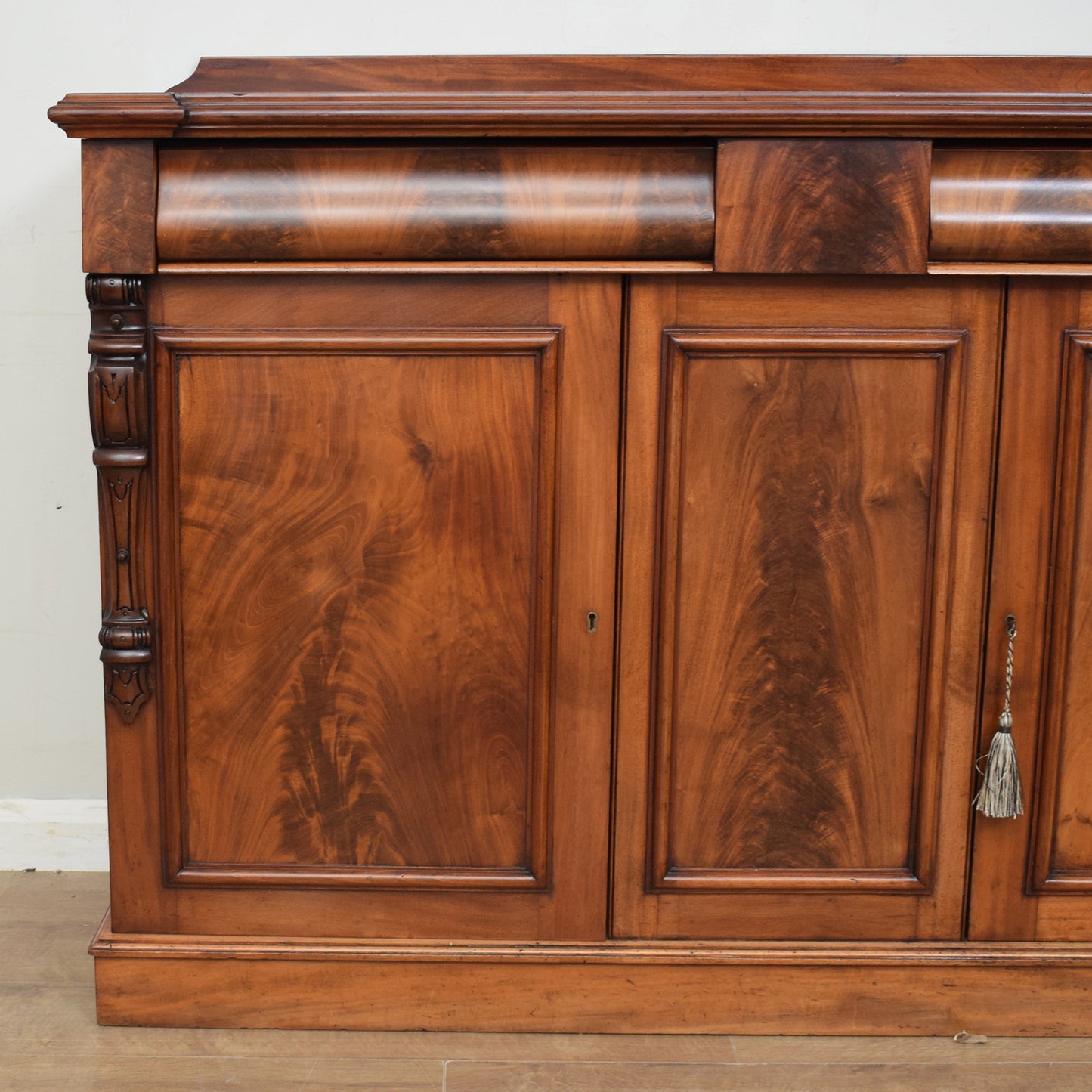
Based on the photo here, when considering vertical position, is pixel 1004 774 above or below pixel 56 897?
above

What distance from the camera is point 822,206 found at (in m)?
1.72

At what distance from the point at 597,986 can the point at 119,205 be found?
143 centimetres

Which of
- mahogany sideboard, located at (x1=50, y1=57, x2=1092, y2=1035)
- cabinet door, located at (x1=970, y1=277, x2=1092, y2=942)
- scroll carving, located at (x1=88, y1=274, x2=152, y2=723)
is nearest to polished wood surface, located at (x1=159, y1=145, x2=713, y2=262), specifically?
mahogany sideboard, located at (x1=50, y1=57, x2=1092, y2=1035)

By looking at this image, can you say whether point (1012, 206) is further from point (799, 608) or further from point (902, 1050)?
point (902, 1050)

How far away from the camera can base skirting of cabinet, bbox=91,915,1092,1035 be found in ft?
6.26

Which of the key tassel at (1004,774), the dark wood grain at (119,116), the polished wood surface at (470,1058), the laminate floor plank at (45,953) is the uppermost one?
the dark wood grain at (119,116)

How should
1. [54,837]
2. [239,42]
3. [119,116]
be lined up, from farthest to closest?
[54,837]
[239,42]
[119,116]

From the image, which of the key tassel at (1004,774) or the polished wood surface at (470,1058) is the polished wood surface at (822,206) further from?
the polished wood surface at (470,1058)

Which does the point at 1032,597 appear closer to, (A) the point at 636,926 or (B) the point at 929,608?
(B) the point at 929,608

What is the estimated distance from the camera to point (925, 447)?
1801mm

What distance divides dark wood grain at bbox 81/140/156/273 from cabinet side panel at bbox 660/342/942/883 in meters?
0.83

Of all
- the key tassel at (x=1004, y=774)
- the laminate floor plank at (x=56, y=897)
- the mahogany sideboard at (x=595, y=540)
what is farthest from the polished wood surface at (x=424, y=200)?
the laminate floor plank at (x=56, y=897)

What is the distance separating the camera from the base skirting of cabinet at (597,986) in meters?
1.91

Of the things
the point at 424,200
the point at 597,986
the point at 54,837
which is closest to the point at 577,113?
the point at 424,200
